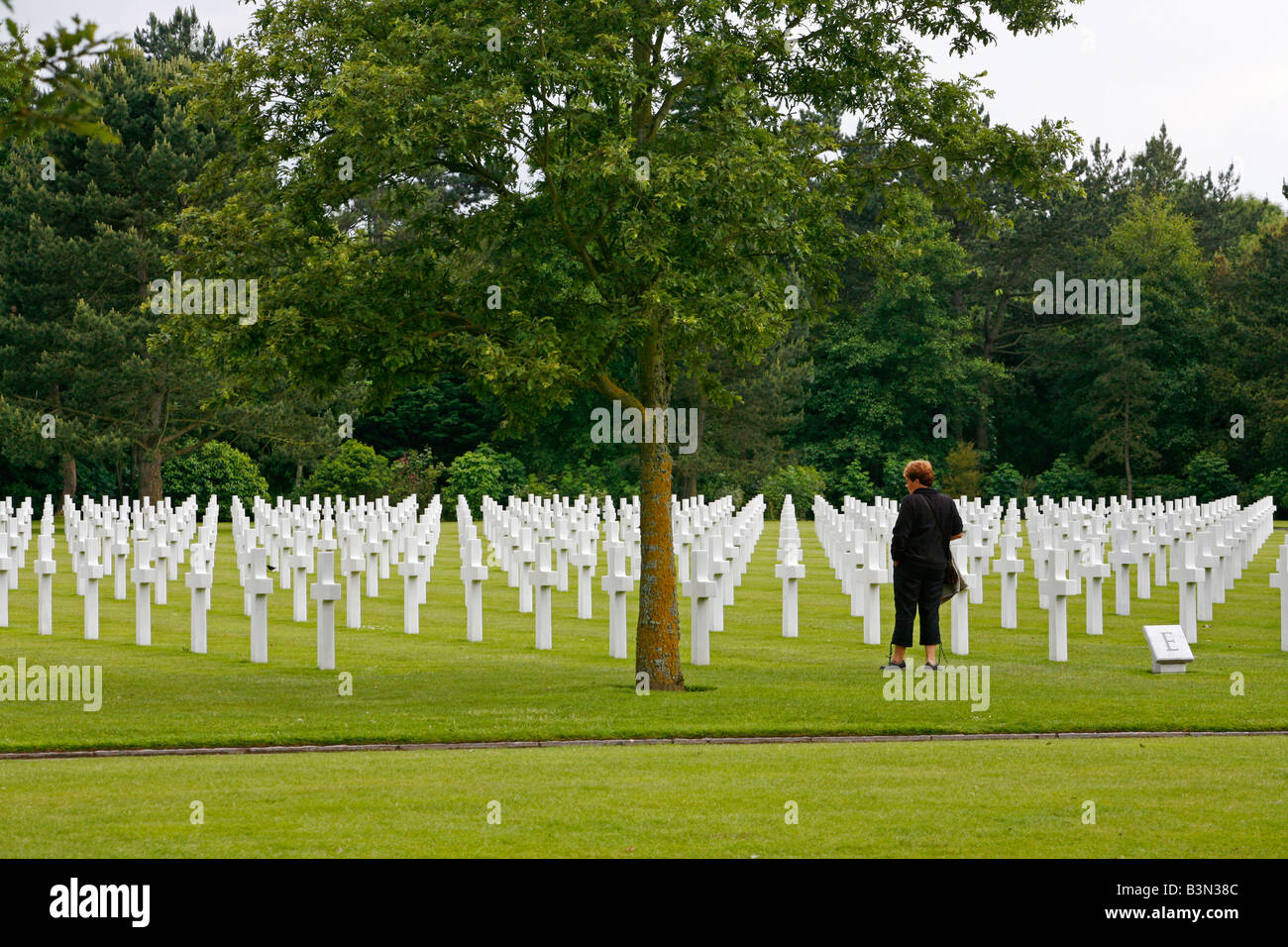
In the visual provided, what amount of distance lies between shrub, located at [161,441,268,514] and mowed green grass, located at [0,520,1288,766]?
30098mm

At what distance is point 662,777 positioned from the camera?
29.8 feet

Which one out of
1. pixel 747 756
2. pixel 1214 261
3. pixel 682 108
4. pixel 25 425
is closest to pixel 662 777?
pixel 747 756

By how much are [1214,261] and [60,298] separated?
1966 inches

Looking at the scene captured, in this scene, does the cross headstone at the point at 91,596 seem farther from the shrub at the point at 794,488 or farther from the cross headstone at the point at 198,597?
the shrub at the point at 794,488

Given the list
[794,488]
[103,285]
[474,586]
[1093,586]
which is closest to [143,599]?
[474,586]

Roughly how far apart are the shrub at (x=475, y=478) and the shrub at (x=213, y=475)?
7157 mm

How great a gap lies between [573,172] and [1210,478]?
54.9 metres

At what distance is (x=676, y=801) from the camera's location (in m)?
8.18

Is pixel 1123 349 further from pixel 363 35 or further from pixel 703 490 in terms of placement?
pixel 363 35

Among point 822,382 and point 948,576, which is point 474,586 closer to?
point 948,576

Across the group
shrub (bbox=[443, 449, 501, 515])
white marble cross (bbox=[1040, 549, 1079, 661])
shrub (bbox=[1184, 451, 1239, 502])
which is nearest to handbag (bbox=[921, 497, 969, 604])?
white marble cross (bbox=[1040, 549, 1079, 661])

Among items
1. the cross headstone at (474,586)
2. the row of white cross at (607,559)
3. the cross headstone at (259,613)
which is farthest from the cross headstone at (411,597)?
the cross headstone at (259,613)

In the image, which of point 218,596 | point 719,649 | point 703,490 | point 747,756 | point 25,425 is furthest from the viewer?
point 703,490

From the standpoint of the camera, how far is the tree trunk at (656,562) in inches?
552
